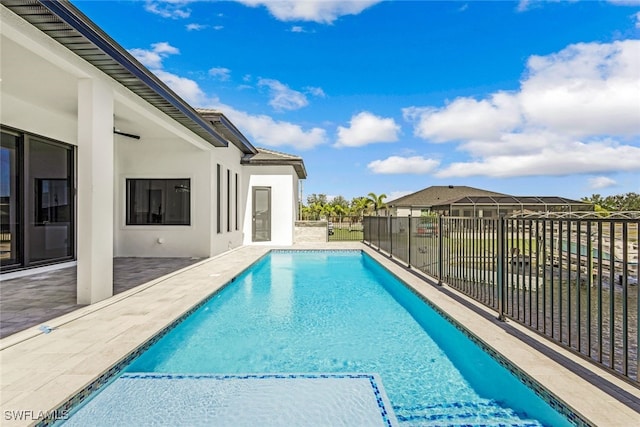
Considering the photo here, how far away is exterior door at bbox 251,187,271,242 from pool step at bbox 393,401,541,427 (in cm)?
1287

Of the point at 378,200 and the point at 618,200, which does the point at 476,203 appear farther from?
the point at 618,200

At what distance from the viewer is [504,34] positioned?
1397cm

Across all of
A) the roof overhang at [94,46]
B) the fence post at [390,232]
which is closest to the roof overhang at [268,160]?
the fence post at [390,232]

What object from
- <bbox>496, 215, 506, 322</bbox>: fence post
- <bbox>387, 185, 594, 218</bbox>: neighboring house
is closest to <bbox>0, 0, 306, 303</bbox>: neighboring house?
<bbox>496, 215, 506, 322</bbox>: fence post

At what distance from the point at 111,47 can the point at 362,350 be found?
5.04m

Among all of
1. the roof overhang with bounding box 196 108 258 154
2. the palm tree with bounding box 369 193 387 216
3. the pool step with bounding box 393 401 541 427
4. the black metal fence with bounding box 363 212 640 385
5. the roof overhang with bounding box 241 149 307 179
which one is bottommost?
the pool step with bounding box 393 401 541 427

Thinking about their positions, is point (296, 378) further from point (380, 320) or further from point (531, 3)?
point (531, 3)

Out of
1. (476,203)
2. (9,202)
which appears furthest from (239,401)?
(476,203)

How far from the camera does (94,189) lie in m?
5.27

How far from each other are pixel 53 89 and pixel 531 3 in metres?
13.2

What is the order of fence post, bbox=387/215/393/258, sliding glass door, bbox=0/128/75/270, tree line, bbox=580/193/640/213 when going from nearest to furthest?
sliding glass door, bbox=0/128/75/270 < fence post, bbox=387/215/393/258 < tree line, bbox=580/193/640/213

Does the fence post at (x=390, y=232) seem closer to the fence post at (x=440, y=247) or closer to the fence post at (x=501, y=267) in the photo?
the fence post at (x=440, y=247)

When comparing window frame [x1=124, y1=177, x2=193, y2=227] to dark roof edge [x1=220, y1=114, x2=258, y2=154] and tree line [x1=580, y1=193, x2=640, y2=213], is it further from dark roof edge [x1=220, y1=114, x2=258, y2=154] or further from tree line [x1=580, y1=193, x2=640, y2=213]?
tree line [x1=580, y1=193, x2=640, y2=213]

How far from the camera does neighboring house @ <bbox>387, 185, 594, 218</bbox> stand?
27281 mm
